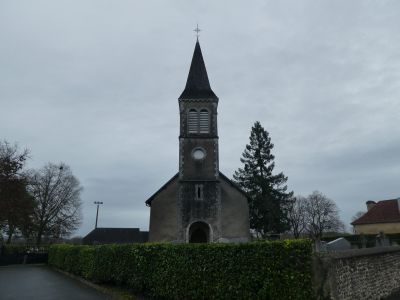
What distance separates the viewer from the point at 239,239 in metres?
25.2

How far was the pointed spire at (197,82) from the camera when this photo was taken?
28.0 metres

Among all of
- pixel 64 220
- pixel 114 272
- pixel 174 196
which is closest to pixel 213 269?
pixel 114 272

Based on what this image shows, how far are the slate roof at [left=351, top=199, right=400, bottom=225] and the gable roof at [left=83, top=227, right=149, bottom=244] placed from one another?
30.5 m

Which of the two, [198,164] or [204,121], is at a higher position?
[204,121]

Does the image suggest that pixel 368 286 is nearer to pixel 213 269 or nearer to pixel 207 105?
pixel 213 269

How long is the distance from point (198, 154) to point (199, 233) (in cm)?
569

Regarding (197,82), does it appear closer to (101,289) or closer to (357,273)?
(101,289)

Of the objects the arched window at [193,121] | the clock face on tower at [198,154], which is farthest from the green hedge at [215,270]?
the arched window at [193,121]

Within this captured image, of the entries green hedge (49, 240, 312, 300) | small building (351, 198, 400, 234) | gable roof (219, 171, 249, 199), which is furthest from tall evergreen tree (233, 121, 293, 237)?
green hedge (49, 240, 312, 300)

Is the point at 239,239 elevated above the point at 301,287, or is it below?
above

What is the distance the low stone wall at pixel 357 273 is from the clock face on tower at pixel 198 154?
1401cm

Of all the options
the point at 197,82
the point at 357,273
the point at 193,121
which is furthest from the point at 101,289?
the point at 197,82

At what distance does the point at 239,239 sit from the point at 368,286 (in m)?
13.8

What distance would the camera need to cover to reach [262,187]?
40.7 metres
